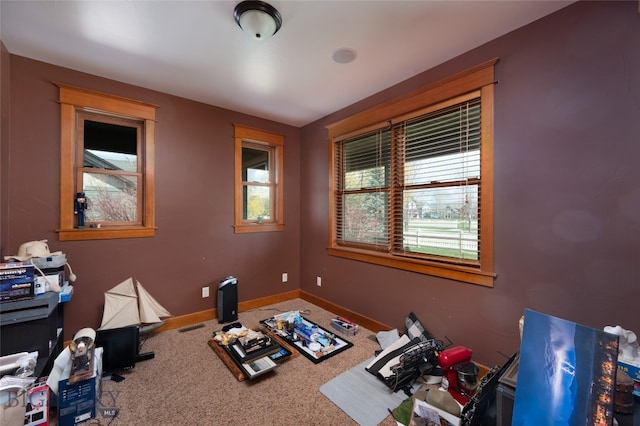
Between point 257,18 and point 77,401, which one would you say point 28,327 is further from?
point 257,18

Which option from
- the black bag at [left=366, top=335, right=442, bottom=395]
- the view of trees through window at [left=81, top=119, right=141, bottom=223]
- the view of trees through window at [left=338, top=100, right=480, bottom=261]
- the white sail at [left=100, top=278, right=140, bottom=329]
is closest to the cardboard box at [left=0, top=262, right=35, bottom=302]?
the white sail at [left=100, top=278, right=140, bottom=329]

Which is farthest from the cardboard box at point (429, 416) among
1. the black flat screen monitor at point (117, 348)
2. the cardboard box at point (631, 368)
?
the black flat screen monitor at point (117, 348)

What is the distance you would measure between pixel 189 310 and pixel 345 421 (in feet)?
7.36

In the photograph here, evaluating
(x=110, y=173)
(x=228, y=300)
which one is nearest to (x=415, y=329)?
(x=228, y=300)

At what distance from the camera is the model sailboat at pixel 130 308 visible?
8.24 feet

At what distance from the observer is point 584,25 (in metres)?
1.65

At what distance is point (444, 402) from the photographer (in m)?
1.58

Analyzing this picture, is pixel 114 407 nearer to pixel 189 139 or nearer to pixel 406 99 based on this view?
pixel 189 139

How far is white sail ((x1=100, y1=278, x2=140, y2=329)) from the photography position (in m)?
2.50

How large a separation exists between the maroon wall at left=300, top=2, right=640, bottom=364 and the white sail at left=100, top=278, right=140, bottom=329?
9.72 feet

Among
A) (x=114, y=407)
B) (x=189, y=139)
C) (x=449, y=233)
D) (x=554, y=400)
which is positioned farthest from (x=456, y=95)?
(x=114, y=407)

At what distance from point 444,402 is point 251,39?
2860 millimetres

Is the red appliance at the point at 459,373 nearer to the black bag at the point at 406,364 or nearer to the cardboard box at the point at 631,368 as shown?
the black bag at the point at 406,364

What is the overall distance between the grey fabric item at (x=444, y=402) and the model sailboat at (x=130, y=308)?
261 cm
